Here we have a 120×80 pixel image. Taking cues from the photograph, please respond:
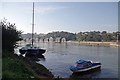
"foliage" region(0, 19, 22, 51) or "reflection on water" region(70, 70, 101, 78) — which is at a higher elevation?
"foliage" region(0, 19, 22, 51)

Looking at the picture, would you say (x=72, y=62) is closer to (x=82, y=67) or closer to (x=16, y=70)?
(x=82, y=67)

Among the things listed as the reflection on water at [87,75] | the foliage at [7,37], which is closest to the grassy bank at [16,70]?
the foliage at [7,37]

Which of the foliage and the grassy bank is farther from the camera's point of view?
the foliage

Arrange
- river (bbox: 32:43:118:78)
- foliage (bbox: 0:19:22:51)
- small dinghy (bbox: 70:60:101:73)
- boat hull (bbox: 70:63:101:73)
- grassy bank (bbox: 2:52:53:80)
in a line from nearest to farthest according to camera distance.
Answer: grassy bank (bbox: 2:52:53:80), foliage (bbox: 0:19:22:51), river (bbox: 32:43:118:78), boat hull (bbox: 70:63:101:73), small dinghy (bbox: 70:60:101:73)

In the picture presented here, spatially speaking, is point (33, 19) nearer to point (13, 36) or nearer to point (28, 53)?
point (28, 53)

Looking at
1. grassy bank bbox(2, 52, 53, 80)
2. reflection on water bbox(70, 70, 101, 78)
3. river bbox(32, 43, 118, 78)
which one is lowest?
reflection on water bbox(70, 70, 101, 78)

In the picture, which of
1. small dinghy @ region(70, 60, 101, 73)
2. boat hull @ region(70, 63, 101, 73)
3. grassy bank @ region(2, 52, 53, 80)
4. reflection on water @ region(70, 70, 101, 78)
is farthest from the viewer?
small dinghy @ region(70, 60, 101, 73)

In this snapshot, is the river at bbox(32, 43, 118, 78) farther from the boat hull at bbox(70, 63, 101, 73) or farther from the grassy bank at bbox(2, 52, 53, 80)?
the grassy bank at bbox(2, 52, 53, 80)

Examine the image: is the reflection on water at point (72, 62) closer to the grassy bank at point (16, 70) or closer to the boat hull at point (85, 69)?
the boat hull at point (85, 69)

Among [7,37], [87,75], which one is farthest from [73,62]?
→ [7,37]

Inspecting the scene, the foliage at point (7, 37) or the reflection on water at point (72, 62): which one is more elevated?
the foliage at point (7, 37)

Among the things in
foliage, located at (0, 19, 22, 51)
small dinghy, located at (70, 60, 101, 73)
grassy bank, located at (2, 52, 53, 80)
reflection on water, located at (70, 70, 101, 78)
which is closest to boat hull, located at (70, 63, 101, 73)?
small dinghy, located at (70, 60, 101, 73)

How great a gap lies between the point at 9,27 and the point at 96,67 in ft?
43.0

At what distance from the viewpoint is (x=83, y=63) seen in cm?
3231
